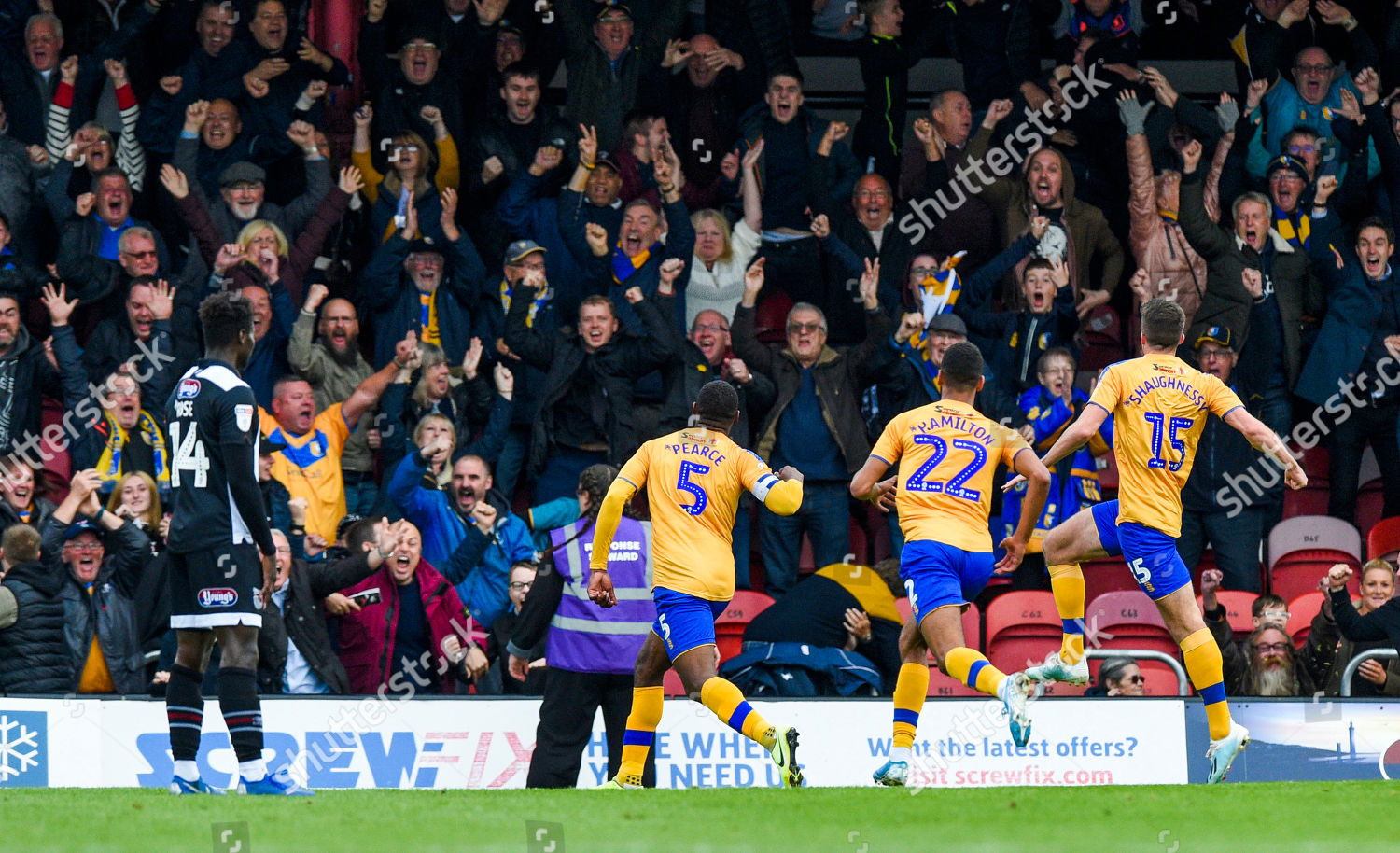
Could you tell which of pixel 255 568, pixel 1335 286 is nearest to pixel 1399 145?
pixel 1335 286

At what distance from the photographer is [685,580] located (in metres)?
8.72

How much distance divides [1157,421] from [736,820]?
3378mm

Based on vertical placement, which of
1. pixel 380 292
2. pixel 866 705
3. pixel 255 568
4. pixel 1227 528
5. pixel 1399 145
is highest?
pixel 1399 145

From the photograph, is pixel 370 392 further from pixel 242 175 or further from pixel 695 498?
pixel 695 498

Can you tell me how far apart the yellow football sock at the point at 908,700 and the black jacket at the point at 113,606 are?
5.25 m

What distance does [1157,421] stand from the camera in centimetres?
860

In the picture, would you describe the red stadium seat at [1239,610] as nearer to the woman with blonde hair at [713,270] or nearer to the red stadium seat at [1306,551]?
the red stadium seat at [1306,551]

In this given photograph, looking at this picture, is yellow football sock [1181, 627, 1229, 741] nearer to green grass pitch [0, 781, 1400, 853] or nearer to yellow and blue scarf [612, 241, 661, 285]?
green grass pitch [0, 781, 1400, 853]

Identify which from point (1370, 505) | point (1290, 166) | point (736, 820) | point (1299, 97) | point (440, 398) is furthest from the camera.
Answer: point (1299, 97)

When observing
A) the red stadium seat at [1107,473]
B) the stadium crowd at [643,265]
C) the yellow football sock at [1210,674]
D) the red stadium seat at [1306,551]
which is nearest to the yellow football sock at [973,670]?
the yellow football sock at [1210,674]

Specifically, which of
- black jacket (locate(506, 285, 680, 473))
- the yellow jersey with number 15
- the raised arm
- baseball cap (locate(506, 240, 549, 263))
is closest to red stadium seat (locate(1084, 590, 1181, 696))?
black jacket (locate(506, 285, 680, 473))

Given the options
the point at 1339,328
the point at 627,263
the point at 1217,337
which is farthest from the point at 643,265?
the point at 1339,328

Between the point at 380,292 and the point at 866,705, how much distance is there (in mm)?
5118

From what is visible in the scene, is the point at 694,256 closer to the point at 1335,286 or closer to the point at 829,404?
the point at 829,404
